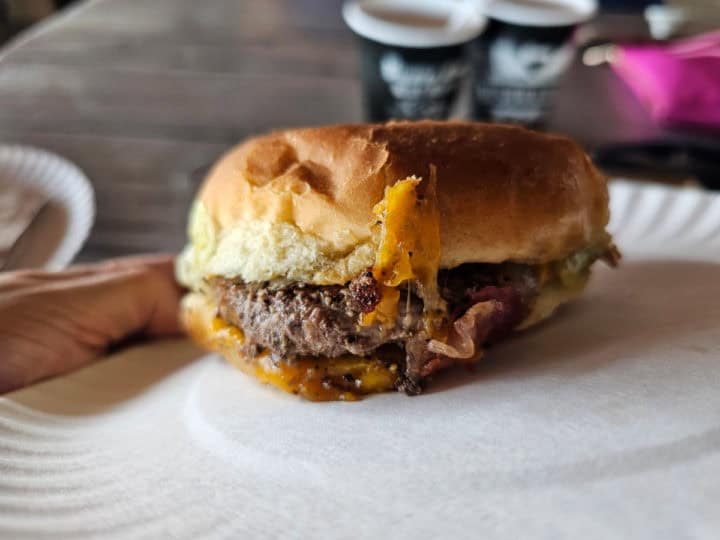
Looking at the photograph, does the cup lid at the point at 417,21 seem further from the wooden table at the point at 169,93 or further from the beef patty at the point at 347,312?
the beef patty at the point at 347,312

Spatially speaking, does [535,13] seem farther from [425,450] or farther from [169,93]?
[425,450]

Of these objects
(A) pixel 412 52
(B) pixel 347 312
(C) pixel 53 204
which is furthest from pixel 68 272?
(A) pixel 412 52

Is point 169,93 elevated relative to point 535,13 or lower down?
lower down

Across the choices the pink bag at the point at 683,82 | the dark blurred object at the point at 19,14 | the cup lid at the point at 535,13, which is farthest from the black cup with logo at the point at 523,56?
the dark blurred object at the point at 19,14

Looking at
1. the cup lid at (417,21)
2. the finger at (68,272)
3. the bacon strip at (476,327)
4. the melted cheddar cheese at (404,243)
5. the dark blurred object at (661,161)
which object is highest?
the cup lid at (417,21)

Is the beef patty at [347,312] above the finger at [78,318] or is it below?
above

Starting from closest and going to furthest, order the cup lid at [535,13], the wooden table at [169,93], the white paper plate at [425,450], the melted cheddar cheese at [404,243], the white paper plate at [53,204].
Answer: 1. the white paper plate at [425,450]
2. the melted cheddar cheese at [404,243]
3. the white paper plate at [53,204]
4. the wooden table at [169,93]
5. the cup lid at [535,13]

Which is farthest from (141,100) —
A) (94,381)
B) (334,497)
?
(334,497)
